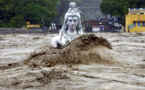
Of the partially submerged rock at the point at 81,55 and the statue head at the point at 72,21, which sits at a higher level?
the statue head at the point at 72,21

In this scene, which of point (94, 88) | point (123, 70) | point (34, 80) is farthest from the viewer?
point (123, 70)

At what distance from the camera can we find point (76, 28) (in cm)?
1077

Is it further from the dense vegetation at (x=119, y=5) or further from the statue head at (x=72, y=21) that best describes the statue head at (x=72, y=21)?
the dense vegetation at (x=119, y=5)

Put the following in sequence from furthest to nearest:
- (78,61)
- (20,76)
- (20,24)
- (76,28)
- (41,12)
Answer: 1. (41,12)
2. (20,24)
3. (76,28)
4. (78,61)
5. (20,76)

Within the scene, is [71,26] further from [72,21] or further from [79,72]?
[79,72]

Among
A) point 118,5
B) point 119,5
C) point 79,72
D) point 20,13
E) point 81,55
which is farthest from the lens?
point 118,5

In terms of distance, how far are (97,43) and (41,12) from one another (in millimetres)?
48936

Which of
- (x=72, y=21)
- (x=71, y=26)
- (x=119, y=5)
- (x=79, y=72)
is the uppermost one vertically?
(x=119, y=5)

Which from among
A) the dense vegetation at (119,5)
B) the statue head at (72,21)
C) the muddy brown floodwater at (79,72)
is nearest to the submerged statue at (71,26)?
the statue head at (72,21)

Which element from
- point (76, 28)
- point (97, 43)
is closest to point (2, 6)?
point (76, 28)

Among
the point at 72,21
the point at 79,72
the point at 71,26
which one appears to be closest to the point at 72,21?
the point at 72,21

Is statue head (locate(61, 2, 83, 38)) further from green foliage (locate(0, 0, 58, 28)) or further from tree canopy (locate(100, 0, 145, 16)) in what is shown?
tree canopy (locate(100, 0, 145, 16))

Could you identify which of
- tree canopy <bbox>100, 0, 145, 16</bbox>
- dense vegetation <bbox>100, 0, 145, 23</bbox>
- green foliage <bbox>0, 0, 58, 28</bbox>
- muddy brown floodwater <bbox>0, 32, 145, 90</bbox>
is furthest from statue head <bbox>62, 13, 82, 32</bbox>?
tree canopy <bbox>100, 0, 145, 16</bbox>

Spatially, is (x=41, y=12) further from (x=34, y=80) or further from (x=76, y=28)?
(x=34, y=80)
